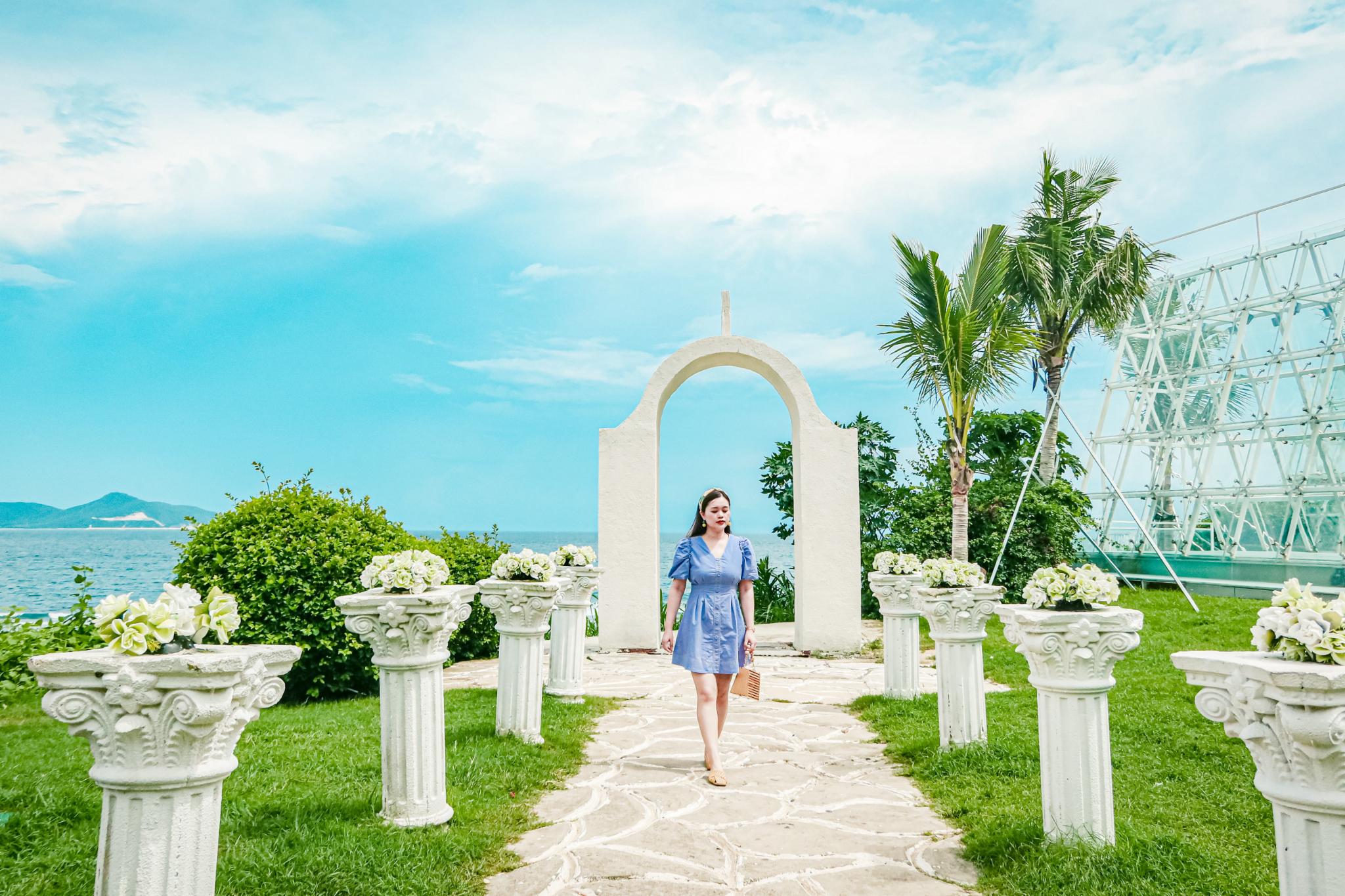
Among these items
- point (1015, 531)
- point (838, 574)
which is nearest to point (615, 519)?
point (838, 574)

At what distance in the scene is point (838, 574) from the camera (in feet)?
36.6

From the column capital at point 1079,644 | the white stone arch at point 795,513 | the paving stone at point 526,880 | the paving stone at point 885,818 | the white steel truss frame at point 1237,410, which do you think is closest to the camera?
the paving stone at point 526,880

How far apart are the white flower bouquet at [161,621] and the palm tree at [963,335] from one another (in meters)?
11.3

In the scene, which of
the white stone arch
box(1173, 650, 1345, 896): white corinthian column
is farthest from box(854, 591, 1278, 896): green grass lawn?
the white stone arch

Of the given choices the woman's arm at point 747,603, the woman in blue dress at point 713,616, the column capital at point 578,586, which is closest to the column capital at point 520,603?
the woman in blue dress at point 713,616

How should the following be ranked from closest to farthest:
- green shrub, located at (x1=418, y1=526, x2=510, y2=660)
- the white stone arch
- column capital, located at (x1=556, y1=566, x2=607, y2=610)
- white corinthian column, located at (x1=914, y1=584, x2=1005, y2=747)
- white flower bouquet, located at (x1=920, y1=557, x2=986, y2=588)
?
white corinthian column, located at (x1=914, y1=584, x2=1005, y2=747) → white flower bouquet, located at (x1=920, y1=557, x2=986, y2=588) → column capital, located at (x1=556, y1=566, x2=607, y2=610) → green shrub, located at (x1=418, y1=526, x2=510, y2=660) → the white stone arch

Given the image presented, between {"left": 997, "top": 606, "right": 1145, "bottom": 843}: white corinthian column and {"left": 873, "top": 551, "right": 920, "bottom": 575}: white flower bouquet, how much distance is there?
3867mm

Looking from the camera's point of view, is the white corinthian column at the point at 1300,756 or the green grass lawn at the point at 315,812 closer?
the white corinthian column at the point at 1300,756

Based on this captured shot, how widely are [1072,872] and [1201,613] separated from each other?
1006 centimetres

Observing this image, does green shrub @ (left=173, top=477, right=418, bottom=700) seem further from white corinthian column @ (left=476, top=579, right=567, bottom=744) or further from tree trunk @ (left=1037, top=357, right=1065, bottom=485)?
tree trunk @ (left=1037, top=357, right=1065, bottom=485)

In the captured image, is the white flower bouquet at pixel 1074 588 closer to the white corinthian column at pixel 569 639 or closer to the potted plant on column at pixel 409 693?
the potted plant on column at pixel 409 693

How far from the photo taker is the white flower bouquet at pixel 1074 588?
4035mm

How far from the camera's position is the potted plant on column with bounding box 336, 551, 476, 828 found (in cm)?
418

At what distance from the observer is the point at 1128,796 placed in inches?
189
